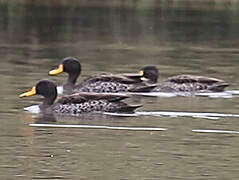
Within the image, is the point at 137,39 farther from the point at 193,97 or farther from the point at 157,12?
the point at 193,97

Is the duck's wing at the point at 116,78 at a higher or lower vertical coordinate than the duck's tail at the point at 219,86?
higher

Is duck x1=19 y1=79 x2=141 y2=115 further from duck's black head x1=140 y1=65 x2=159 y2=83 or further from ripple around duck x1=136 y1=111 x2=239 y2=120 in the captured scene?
duck's black head x1=140 y1=65 x2=159 y2=83

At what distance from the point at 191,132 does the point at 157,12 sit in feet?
98.8

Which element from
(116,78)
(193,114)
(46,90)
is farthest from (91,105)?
(116,78)

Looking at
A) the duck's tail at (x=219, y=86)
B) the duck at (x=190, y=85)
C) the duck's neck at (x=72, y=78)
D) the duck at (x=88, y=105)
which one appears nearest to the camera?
the duck at (x=88, y=105)

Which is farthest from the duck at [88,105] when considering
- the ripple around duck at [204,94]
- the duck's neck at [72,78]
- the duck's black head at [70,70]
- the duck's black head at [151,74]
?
the duck's black head at [151,74]

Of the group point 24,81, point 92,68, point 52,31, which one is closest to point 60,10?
point 52,31

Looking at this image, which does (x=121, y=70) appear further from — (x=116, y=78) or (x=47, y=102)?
(x=47, y=102)

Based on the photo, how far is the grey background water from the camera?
43.9 ft

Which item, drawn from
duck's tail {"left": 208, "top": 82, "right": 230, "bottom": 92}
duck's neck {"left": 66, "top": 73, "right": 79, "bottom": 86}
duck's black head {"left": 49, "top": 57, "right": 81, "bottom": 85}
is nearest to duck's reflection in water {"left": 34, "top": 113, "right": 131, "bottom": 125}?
duck's tail {"left": 208, "top": 82, "right": 230, "bottom": 92}

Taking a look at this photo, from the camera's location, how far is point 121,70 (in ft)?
81.7

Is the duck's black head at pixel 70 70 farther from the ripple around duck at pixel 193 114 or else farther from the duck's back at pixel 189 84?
the ripple around duck at pixel 193 114

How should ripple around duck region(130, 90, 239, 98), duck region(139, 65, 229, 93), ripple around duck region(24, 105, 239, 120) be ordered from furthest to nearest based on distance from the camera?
duck region(139, 65, 229, 93), ripple around duck region(130, 90, 239, 98), ripple around duck region(24, 105, 239, 120)

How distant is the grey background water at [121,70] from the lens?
43.9 ft
